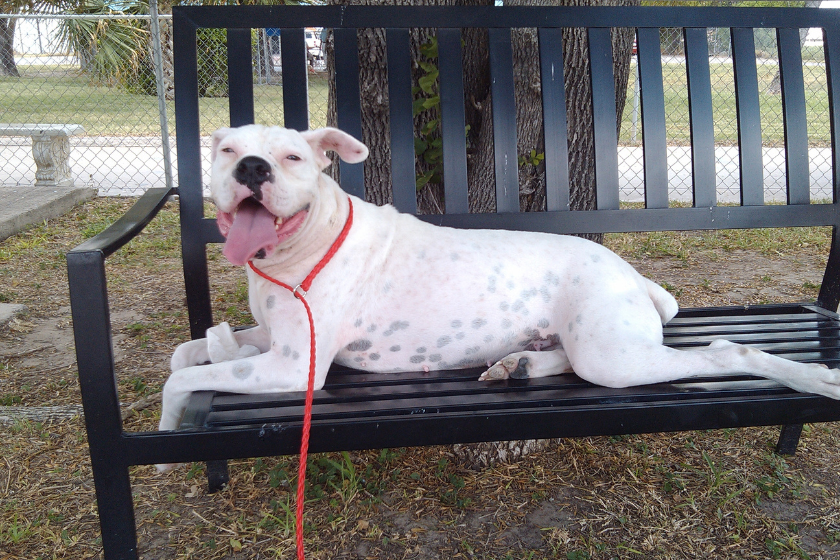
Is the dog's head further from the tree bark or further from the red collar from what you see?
the tree bark

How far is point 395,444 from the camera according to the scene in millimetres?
1980

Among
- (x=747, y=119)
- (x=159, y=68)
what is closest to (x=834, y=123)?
(x=747, y=119)

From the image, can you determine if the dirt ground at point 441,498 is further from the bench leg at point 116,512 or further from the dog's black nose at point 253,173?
the dog's black nose at point 253,173

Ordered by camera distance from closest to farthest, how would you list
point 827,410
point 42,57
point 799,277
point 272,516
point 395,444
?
1. point 395,444
2. point 827,410
3. point 272,516
4. point 799,277
5. point 42,57

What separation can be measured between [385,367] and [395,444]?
487 millimetres

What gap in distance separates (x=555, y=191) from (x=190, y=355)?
155 cm

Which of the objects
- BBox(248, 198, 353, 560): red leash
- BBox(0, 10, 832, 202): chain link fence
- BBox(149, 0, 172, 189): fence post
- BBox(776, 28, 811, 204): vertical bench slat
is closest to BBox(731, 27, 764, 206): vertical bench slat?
BBox(776, 28, 811, 204): vertical bench slat

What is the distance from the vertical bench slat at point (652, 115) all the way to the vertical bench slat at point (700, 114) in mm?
126

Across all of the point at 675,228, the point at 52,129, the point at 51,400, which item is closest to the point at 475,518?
the point at 675,228

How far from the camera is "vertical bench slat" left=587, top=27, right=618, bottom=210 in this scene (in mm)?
2939

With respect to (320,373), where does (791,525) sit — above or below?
below

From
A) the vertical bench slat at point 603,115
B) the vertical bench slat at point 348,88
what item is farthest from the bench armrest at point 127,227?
the vertical bench slat at point 603,115

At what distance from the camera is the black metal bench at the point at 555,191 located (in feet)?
6.71

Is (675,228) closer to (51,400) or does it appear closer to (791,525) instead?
(791,525)
